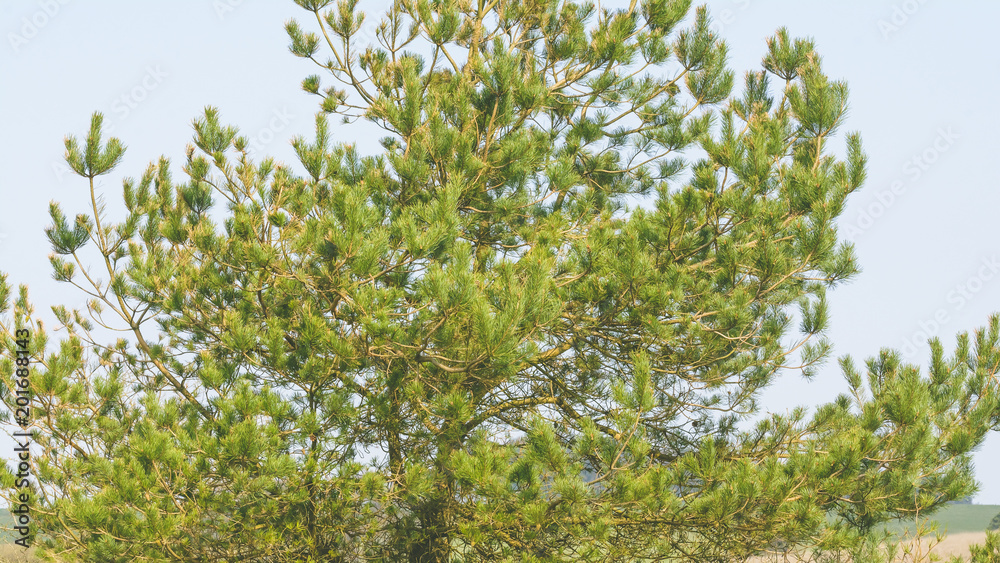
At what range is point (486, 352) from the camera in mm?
4148

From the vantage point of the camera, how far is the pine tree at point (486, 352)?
442 centimetres

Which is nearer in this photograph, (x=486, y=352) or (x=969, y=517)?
(x=486, y=352)

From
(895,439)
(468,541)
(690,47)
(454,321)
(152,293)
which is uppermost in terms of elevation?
(690,47)

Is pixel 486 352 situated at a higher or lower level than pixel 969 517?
lower

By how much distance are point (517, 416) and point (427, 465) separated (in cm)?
93

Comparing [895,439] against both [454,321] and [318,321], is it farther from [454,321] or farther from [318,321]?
[318,321]

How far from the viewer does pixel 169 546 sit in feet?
15.5

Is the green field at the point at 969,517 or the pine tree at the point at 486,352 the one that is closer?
the pine tree at the point at 486,352

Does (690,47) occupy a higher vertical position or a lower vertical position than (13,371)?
higher

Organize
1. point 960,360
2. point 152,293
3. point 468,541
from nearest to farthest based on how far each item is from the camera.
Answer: point 468,541 < point 152,293 < point 960,360

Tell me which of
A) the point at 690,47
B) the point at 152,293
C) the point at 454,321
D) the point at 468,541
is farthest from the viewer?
the point at 690,47

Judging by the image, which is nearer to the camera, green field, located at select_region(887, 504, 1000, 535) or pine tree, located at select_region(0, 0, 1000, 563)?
pine tree, located at select_region(0, 0, 1000, 563)

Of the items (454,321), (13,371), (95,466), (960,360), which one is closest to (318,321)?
(454,321)

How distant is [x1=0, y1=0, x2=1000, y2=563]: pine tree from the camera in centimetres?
442
